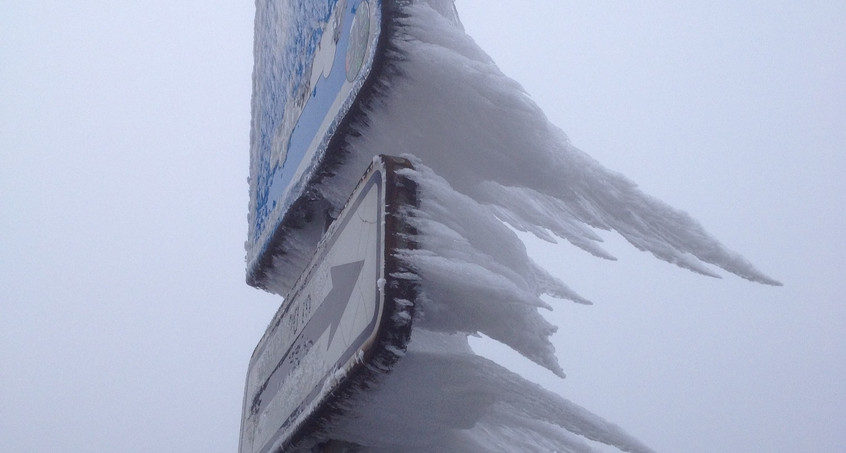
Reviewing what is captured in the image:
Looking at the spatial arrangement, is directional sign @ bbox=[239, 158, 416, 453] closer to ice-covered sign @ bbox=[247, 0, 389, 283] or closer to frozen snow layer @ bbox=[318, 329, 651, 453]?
frozen snow layer @ bbox=[318, 329, 651, 453]

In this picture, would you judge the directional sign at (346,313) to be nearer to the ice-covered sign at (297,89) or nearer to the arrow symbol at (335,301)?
the arrow symbol at (335,301)

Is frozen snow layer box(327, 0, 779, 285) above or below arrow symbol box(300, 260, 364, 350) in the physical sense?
above

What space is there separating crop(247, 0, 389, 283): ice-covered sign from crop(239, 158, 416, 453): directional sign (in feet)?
0.47

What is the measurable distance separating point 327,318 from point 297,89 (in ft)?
1.71

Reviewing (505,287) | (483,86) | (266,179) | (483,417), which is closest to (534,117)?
(483,86)

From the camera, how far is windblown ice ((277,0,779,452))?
0.54 meters

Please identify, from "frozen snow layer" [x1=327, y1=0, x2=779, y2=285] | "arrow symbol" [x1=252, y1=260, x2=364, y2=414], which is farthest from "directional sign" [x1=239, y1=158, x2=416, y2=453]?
"frozen snow layer" [x1=327, y1=0, x2=779, y2=285]

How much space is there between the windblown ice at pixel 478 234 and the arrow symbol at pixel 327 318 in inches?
2.9

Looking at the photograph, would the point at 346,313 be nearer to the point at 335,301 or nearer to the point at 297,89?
the point at 335,301

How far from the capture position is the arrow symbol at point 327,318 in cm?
58

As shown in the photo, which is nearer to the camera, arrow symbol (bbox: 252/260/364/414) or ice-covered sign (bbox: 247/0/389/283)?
arrow symbol (bbox: 252/260/364/414)

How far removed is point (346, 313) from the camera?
0.57 meters

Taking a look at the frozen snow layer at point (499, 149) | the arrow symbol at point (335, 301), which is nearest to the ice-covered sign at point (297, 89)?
the frozen snow layer at point (499, 149)

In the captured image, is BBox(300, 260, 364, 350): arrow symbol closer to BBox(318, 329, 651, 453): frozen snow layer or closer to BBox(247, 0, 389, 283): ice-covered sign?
BBox(318, 329, 651, 453): frozen snow layer
